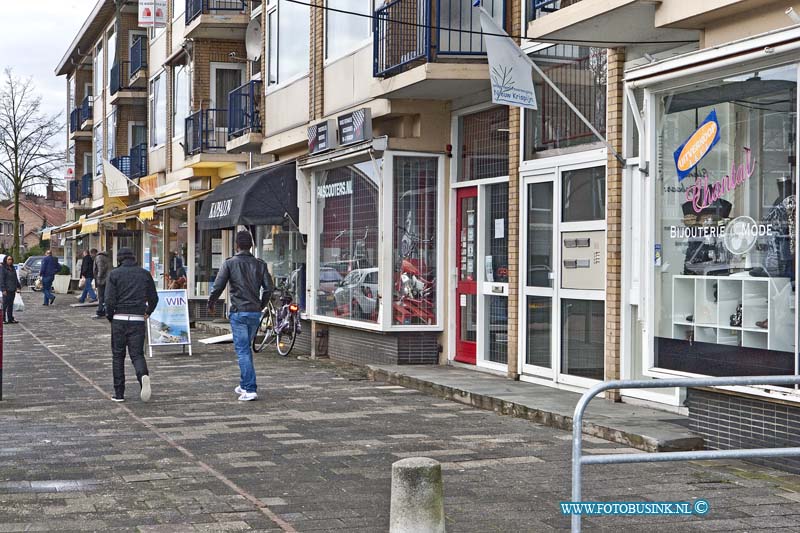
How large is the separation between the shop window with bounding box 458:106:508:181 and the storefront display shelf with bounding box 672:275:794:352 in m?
5.00

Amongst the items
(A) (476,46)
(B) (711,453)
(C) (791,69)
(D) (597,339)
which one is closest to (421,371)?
(D) (597,339)

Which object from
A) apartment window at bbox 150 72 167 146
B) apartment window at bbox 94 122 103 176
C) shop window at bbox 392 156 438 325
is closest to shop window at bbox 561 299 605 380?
shop window at bbox 392 156 438 325

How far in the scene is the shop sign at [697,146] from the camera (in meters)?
8.84

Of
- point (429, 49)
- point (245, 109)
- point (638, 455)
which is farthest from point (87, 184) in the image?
point (638, 455)

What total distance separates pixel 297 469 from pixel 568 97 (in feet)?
19.7

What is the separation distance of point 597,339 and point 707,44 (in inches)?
143

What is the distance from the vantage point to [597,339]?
38.0ft

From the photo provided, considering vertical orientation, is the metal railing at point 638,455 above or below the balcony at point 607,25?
below

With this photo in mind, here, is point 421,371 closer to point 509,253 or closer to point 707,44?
point 509,253

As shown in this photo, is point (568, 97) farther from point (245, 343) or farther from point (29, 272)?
point (29, 272)

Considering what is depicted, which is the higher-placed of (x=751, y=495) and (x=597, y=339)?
(x=597, y=339)

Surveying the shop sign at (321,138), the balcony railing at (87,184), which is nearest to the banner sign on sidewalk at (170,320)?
the shop sign at (321,138)

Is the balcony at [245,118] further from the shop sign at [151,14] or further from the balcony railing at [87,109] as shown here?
the balcony railing at [87,109]

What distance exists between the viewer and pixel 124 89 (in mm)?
36312
